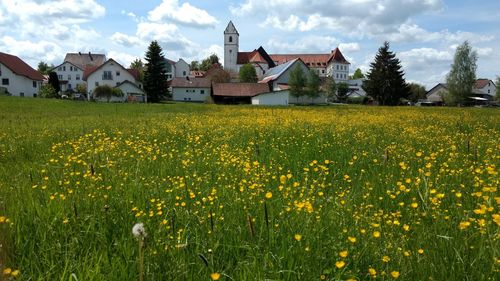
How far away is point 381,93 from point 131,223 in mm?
77660

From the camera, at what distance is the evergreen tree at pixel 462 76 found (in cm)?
7881

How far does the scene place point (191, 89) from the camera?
9806 centimetres

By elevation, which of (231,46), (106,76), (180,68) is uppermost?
(231,46)

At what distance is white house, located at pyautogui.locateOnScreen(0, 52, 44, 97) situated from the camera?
72062mm

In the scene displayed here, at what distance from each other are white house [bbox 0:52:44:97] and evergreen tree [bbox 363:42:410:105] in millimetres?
65706

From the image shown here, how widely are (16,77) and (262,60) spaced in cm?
7781

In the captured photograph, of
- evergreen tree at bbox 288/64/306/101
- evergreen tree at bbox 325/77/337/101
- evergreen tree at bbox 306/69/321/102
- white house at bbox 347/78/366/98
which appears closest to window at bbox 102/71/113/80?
evergreen tree at bbox 288/64/306/101

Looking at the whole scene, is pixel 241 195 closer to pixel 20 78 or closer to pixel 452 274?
pixel 452 274

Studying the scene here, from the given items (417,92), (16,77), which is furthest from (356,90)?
(16,77)

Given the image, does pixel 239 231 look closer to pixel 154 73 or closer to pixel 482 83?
pixel 154 73

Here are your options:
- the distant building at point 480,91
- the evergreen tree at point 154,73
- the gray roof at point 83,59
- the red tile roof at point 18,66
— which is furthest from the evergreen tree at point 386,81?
the gray roof at point 83,59

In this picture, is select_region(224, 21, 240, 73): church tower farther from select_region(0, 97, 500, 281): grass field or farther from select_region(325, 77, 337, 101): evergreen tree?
select_region(0, 97, 500, 281): grass field

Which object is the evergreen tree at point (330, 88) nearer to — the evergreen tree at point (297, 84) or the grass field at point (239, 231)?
the evergreen tree at point (297, 84)

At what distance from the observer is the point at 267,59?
138 m
